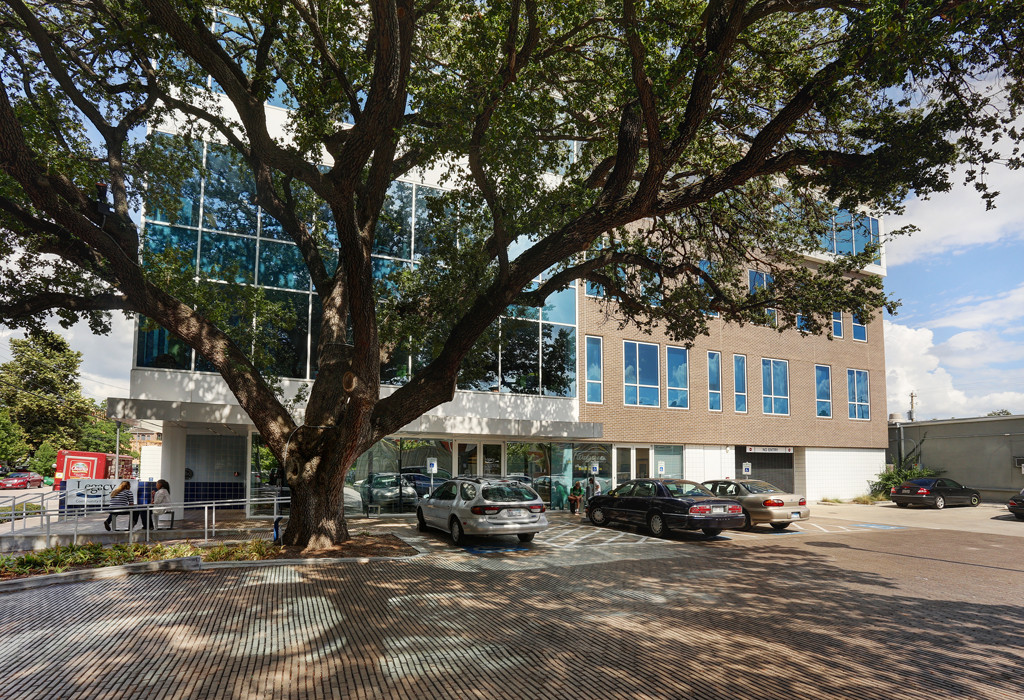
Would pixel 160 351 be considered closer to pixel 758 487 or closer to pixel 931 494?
pixel 758 487

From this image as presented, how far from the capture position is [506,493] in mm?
13594

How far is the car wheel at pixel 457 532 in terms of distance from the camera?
1348cm

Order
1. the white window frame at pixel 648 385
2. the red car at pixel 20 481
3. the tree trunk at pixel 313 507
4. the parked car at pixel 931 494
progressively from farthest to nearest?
the red car at pixel 20 481 < the parked car at pixel 931 494 < the white window frame at pixel 648 385 < the tree trunk at pixel 313 507

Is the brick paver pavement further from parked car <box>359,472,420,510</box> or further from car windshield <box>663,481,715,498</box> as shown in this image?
parked car <box>359,472,420,510</box>

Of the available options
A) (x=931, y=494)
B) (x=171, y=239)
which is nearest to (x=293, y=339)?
(x=171, y=239)

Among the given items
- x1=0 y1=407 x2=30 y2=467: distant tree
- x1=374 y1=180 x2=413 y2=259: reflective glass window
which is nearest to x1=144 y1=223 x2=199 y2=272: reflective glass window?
x1=374 y1=180 x2=413 y2=259: reflective glass window

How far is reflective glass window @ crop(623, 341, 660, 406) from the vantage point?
2444 centimetres

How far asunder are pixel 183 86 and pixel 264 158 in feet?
12.9

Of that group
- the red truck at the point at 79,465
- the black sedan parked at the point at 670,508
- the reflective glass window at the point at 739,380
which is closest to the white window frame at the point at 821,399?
the reflective glass window at the point at 739,380

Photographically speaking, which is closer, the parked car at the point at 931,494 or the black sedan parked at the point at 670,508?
the black sedan parked at the point at 670,508

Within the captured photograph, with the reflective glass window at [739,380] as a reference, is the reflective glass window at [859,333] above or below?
above

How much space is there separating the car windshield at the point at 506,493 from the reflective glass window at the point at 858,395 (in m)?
23.8

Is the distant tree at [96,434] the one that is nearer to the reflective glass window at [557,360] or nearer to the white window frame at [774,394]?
the reflective glass window at [557,360]

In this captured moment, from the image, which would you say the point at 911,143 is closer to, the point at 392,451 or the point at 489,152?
the point at 489,152
